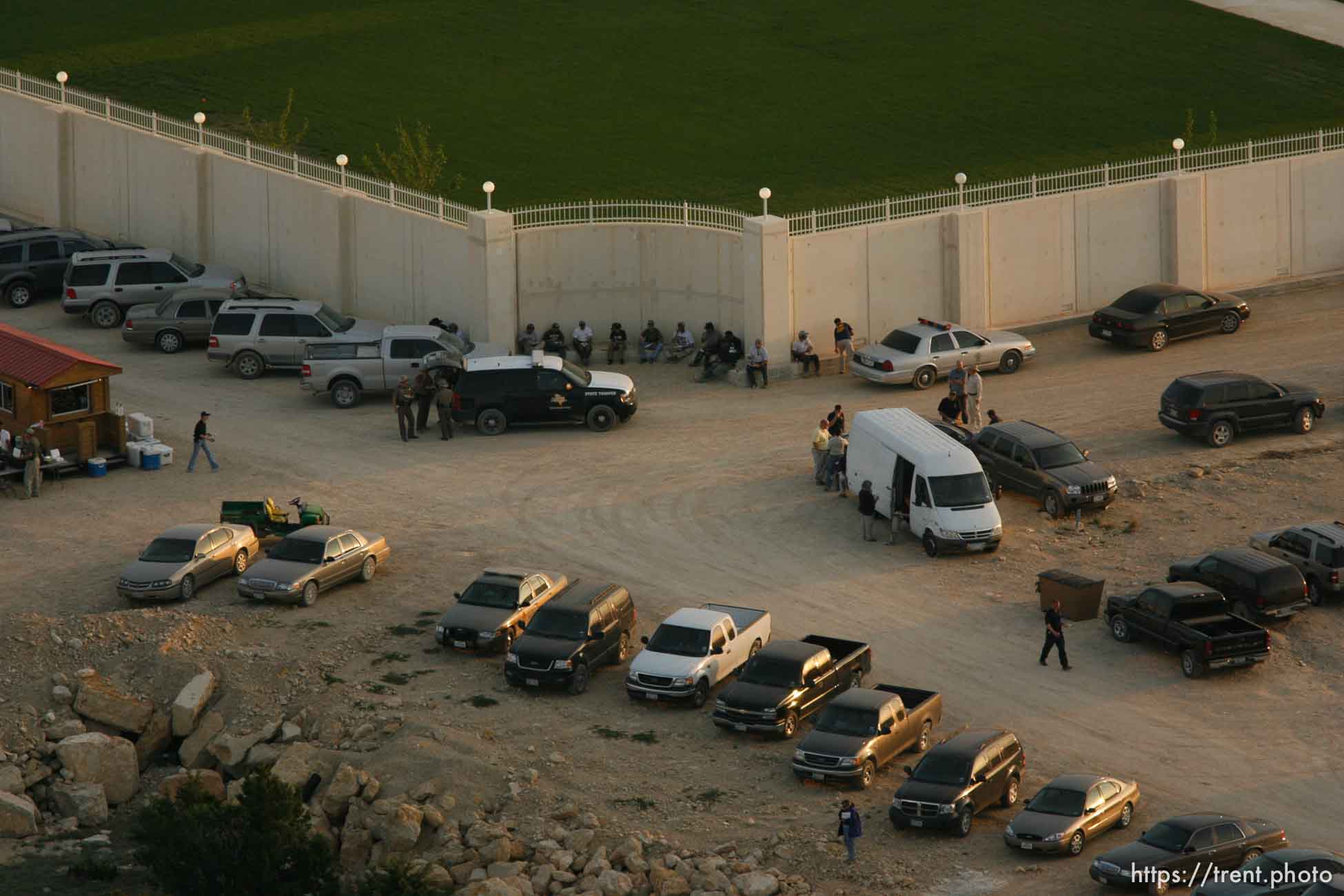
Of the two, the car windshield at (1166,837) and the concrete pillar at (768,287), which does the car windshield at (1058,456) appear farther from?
the car windshield at (1166,837)

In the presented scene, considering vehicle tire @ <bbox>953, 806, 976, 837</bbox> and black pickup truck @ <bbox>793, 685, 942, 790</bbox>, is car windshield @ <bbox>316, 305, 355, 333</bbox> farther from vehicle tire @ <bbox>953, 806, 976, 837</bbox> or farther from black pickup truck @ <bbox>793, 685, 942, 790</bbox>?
vehicle tire @ <bbox>953, 806, 976, 837</bbox>

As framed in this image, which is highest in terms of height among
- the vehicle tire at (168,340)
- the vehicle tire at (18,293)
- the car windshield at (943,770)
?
the vehicle tire at (18,293)

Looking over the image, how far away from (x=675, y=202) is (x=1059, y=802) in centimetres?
3396

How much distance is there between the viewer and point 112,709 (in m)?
37.9

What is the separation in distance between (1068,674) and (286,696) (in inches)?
533

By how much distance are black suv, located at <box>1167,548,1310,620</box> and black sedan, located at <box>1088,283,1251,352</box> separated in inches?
593

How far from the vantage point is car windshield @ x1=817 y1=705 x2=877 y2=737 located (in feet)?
112

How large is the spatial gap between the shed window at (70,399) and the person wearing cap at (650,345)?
14.3 m

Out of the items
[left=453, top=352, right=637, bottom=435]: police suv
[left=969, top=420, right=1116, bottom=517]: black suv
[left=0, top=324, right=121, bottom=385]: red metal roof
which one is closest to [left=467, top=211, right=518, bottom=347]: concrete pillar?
[left=453, top=352, right=637, bottom=435]: police suv

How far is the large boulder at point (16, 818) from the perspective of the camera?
118 feet

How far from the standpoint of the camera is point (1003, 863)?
31.7 m

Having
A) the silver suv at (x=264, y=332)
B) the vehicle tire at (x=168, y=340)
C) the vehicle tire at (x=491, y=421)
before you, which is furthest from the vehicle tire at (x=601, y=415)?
the vehicle tire at (x=168, y=340)

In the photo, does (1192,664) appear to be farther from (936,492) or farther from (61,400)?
(61,400)

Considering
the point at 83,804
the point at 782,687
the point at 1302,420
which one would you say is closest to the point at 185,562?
the point at 83,804
